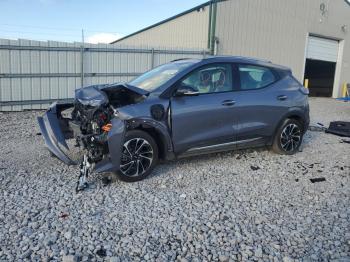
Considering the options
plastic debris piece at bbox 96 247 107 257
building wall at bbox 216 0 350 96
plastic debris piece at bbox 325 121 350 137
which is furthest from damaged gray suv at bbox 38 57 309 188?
building wall at bbox 216 0 350 96

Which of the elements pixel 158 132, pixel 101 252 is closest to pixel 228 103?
pixel 158 132

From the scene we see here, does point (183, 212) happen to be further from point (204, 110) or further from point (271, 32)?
point (271, 32)

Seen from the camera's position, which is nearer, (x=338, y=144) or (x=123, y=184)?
(x=123, y=184)

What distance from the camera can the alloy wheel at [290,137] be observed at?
6250mm

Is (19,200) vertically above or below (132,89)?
below

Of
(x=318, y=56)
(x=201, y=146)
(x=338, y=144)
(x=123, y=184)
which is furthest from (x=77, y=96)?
(x=318, y=56)

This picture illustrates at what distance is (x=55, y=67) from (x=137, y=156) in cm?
783

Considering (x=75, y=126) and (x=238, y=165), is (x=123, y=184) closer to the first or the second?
(x=75, y=126)

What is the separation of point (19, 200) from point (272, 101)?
13.7 ft

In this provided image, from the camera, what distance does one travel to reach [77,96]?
5207 millimetres

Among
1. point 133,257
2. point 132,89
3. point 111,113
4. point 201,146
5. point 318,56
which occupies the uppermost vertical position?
point 318,56

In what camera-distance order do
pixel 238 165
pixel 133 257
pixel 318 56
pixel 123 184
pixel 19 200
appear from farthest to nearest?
pixel 318 56, pixel 238 165, pixel 123 184, pixel 19 200, pixel 133 257

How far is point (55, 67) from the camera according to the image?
11.3 metres

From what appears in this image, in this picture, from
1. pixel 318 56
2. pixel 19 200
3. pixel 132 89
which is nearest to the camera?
pixel 19 200
